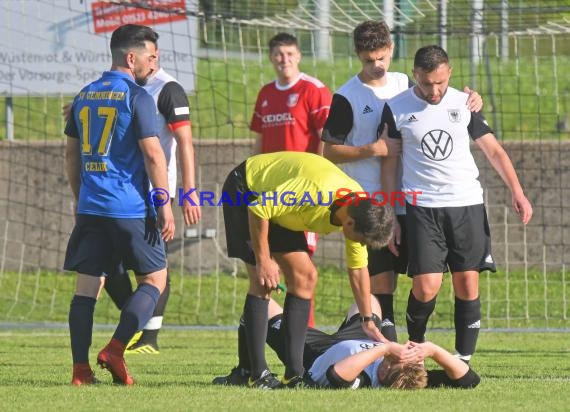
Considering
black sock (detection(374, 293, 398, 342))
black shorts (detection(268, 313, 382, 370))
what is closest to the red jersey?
black sock (detection(374, 293, 398, 342))

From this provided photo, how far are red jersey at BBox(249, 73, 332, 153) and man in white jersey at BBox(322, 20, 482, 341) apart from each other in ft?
4.77

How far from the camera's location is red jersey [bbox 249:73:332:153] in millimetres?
9859

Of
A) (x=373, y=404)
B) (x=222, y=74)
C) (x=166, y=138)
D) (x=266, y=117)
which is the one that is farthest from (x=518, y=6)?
(x=222, y=74)

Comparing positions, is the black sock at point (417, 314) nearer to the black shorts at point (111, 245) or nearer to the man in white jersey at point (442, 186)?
the man in white jersey at point (442, 186)

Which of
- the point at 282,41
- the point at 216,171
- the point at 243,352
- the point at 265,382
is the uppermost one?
the point at 282,41

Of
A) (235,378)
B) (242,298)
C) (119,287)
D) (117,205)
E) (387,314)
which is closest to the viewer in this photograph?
(117,205)

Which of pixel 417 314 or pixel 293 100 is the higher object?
pixel 293 100

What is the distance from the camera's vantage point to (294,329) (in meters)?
7.16

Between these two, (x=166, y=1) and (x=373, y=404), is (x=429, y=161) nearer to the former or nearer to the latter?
(x=373, y=404)

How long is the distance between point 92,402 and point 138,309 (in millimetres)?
1001

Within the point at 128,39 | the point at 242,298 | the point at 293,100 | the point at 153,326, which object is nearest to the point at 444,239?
the point at 128,39

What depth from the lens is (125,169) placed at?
24.0 feet

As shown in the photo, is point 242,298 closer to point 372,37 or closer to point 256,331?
point 372,37

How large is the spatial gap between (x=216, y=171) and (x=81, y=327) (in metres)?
6.92
